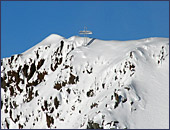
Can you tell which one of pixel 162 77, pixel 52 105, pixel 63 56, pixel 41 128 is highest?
pixel 63 56

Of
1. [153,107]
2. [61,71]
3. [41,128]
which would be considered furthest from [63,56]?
[153,107]

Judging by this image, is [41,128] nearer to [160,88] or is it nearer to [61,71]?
[61,71]

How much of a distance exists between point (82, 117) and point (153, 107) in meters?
10.6

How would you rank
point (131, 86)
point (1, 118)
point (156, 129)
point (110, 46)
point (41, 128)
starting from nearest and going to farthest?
point (156, 129)
point (131, 86)
point (41, 128)
point (110, 46)
point (1, 118)

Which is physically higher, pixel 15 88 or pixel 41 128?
pixel 15 88

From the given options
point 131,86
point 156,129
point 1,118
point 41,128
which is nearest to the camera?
point 156,129

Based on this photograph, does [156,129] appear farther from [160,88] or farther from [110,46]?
[110,46]

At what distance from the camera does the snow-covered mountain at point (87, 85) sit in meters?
49.0

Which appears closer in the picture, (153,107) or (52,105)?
(153,107)

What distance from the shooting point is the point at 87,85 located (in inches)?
2420

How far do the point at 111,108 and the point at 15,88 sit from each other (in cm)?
3453

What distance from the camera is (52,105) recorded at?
6378 centimetres

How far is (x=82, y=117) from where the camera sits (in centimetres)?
5275

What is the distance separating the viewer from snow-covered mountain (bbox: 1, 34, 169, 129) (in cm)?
4900
